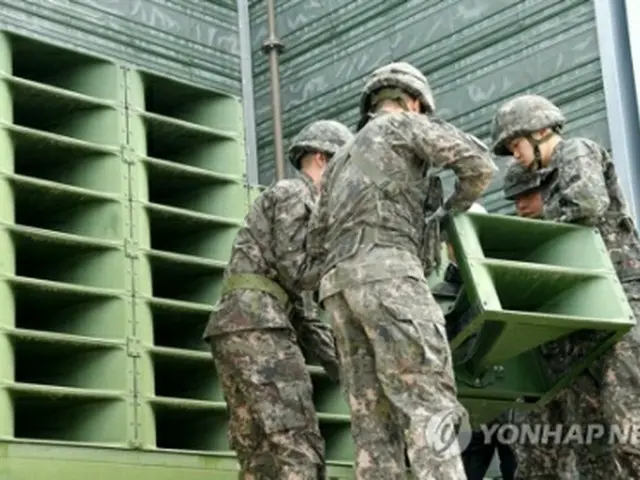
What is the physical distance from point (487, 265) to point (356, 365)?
0.53 m

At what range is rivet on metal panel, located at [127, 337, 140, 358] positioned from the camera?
5137 mm

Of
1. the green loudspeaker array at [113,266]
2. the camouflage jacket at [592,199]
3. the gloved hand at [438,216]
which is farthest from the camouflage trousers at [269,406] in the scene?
the camouflage jacket at [592,199]

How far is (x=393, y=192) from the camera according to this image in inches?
166

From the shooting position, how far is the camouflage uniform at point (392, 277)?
3.97 metres

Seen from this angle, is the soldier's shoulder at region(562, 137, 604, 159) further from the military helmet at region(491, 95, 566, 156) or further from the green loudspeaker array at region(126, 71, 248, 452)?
the green loudspeaker array at region(126, 71, 248, 452)

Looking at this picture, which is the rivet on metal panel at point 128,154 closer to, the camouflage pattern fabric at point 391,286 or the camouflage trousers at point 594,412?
the camouflage pattern fabric at point 391,286

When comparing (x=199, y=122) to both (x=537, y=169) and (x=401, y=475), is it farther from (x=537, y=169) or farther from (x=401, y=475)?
(x=401, y=475)

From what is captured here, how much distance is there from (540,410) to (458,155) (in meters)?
1.34

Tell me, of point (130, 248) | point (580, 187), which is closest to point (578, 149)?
point (580, 187)

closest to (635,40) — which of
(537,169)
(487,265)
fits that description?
(537,169)

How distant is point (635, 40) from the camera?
6105mm

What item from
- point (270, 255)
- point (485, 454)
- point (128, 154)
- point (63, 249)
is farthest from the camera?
point (485, 454)

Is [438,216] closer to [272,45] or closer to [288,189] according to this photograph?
[288,189]

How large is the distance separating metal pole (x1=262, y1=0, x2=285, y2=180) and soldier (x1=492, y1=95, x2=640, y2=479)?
2684 mm
